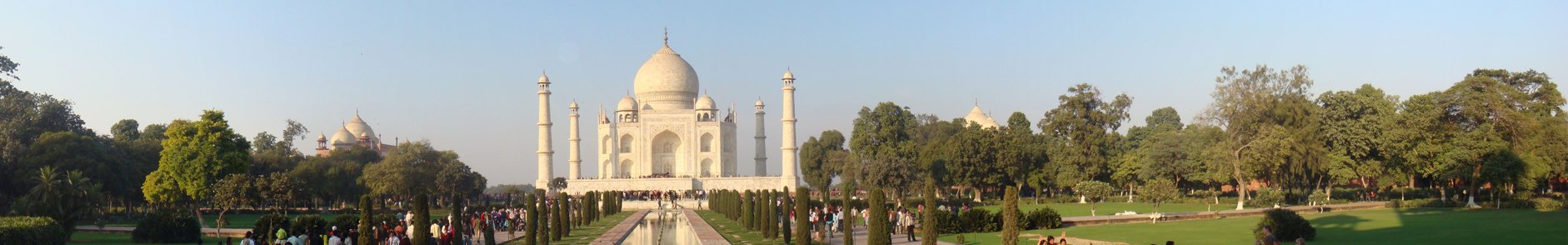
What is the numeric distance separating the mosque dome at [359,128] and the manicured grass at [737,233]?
67.0m

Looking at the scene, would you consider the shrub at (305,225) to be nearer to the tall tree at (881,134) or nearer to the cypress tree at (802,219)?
the cypress tree at (802,219)

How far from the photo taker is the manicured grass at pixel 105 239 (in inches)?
1029

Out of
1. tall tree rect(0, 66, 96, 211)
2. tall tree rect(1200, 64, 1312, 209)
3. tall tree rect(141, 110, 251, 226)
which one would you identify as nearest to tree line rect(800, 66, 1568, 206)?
tall tree rect(1200, 64, 1312, 209)

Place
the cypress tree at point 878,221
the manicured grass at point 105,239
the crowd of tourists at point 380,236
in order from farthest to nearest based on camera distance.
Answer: the manicured grass at point 105,239 → the cypress tree at point 878,221 → the crowd of tourists at point 380,236

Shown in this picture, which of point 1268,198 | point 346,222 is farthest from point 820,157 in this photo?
point 346,222

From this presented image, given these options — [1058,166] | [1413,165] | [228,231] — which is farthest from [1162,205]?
[228,231]

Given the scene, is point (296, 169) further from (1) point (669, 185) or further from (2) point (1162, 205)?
(2) point (1162, 205)

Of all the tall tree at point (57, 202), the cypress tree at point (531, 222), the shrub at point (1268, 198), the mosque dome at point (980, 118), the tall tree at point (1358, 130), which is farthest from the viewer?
the mosque dome at point (980, 118)

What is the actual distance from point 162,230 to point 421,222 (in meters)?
9.75

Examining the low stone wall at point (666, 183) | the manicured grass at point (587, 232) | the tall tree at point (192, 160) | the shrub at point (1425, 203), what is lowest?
the manicured grass at point (587, 232)

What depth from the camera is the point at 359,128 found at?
10281cm

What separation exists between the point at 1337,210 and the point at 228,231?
25987 millimetres

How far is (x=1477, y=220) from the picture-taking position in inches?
1077

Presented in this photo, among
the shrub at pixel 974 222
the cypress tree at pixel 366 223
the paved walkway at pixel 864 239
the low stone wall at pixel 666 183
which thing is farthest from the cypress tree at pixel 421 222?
the low stone wall at pixel 666 183
